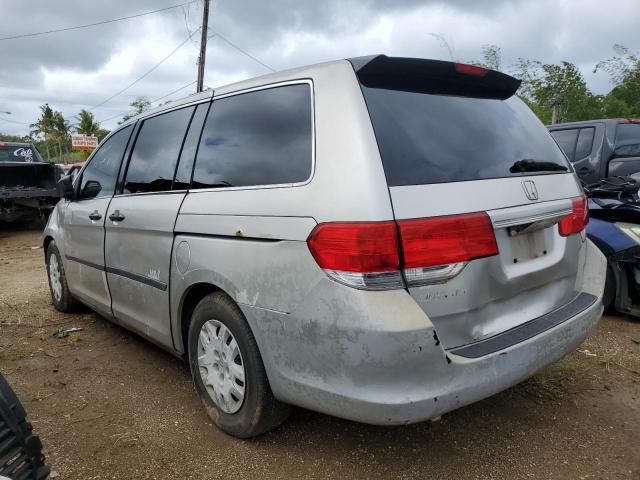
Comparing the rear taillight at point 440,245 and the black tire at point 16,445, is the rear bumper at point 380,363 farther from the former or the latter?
the black tire at point 16,445

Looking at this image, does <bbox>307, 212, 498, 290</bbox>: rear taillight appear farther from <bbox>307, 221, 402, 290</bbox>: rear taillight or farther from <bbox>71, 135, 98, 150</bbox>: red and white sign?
<bbox>71, 135, 98, 150</bbox>: red and white sign

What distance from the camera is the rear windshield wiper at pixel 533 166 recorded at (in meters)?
2.39

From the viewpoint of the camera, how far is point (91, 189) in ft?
13.1

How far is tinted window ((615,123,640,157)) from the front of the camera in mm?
7055

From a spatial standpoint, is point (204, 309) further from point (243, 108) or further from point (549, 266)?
point (549, 266)

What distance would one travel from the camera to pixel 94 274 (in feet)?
12.6

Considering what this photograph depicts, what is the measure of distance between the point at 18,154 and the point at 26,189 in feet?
10.4

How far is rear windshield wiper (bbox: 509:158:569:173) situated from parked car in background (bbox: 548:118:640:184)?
4987 mm

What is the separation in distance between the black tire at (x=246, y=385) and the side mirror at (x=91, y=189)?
1772 millimetres

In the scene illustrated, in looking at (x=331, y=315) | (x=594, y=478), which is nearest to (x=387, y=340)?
(x=331, y=315)

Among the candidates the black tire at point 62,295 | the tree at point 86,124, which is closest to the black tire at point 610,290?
the black tire at point 62,295

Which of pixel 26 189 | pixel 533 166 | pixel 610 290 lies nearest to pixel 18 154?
pixel 26 189

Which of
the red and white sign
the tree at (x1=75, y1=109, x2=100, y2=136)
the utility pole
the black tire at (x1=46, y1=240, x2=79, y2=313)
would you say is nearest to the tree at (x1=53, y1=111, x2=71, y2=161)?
the tree at (x1=75, y1=109, x2=100, y2=136)

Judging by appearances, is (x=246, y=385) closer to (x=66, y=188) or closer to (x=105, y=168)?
(x=105, y=168)
